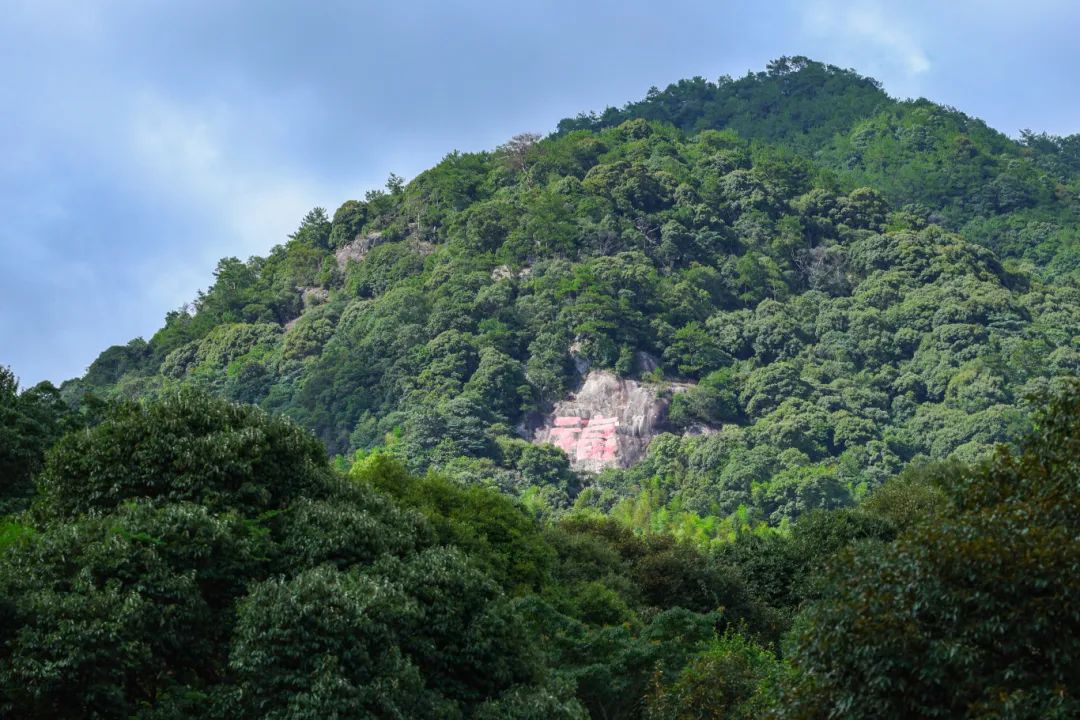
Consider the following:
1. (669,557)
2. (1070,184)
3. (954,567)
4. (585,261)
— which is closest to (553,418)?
(585,261)

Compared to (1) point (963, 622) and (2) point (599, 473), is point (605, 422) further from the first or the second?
(1) point (963, 622)

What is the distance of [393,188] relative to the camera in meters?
166

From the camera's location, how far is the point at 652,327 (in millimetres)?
134875

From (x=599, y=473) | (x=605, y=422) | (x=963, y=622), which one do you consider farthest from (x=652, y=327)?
(x=963, y=622)

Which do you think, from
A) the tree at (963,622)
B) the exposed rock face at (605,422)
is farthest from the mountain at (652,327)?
the tree at (963,622)

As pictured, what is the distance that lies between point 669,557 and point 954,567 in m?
38.1

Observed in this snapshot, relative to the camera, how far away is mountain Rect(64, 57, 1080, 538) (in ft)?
379

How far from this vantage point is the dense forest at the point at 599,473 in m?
20.5

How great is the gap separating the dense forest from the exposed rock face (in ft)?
4.72

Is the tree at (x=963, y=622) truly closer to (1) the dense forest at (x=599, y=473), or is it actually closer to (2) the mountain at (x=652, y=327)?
(1) the dense forest at (x=599, y=473)

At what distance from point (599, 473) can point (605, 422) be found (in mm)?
7720

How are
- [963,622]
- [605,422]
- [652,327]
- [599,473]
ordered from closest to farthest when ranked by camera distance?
1. [963,622]
2. [599,473]
3. [605,422]
4. [652,327]

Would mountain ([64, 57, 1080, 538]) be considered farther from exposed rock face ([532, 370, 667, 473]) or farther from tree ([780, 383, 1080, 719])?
tree ([780, 383, 1080, 719])

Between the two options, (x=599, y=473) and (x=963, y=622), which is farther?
(x=599, y=473)
